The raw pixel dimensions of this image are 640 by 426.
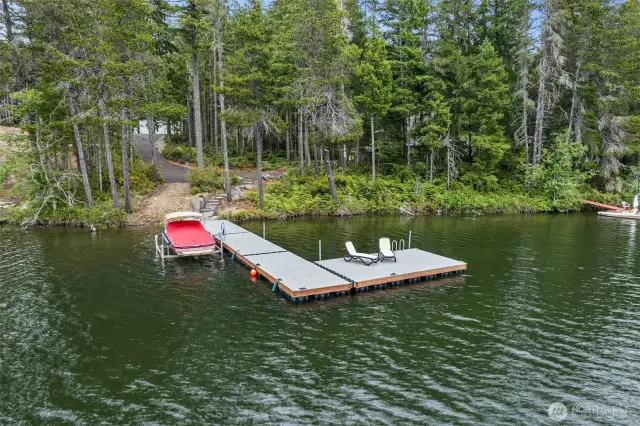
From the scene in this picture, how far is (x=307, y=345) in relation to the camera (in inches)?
477

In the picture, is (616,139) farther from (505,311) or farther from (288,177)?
(505,311)

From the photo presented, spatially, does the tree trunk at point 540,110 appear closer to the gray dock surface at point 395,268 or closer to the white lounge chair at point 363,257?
the gray dock surface at point 395,268

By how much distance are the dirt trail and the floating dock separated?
10808 mm

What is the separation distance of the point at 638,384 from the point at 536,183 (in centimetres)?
3498

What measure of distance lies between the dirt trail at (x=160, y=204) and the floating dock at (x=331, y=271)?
1081 centimetres

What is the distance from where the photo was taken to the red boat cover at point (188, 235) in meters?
21.2

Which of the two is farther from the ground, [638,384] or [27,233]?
[27,233]

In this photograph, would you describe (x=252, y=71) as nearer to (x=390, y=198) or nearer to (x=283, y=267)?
(x=390, y=198)

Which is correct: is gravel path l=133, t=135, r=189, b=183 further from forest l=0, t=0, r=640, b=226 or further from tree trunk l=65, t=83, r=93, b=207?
tree trunk l=65, t=83, r=93, b=207

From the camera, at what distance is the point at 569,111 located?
43.6 metres

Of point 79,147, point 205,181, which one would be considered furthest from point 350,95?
point 79,147

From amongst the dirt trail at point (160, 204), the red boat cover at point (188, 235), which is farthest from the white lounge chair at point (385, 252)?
the dirt trail at point (160, 204)

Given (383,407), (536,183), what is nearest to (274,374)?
(383,407)

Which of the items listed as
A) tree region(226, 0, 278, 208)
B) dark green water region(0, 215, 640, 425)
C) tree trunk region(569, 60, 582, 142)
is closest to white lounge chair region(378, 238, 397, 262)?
dark green water region(0, 215, 640, 425)
